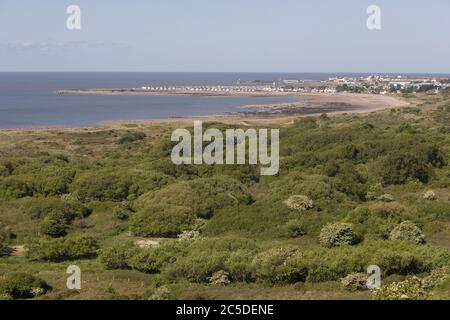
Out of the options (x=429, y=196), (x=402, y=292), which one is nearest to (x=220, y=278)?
(x=402, y=292)

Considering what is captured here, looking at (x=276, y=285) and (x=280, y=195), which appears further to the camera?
(x=280, y=195)

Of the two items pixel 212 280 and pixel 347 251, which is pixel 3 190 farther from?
pixel 347 251

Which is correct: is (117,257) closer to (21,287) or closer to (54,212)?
(21,287)

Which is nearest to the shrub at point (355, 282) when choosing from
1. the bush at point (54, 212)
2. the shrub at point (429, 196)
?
the bush at point (54, 212)

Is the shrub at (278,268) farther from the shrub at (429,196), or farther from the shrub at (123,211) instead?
the shrub at (429,196)

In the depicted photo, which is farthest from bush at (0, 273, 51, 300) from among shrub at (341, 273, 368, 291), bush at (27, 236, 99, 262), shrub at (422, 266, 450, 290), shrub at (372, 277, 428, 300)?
shrub at (422, 266, 450, 290)
